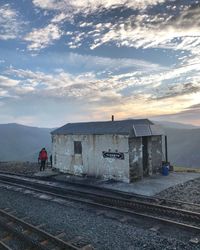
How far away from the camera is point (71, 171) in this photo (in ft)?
72.5

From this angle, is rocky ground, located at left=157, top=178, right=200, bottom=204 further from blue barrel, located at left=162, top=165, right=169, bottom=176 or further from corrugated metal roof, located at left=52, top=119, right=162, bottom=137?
corrugated metal roof, located at left=52, top=119, right=162, bottom=137

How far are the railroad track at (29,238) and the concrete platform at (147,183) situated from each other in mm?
7122

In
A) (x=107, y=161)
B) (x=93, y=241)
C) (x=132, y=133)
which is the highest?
(x=132, y=133)

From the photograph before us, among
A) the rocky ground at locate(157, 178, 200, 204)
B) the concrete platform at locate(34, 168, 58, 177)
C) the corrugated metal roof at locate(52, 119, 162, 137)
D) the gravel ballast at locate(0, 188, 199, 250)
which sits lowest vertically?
the gravel ballast at locate(0, 188, 199, 250)

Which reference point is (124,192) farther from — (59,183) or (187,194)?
(59,183)

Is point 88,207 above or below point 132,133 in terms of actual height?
below

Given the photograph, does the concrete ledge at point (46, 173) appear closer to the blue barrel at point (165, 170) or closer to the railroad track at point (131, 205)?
the railroad track at point (131, 205)

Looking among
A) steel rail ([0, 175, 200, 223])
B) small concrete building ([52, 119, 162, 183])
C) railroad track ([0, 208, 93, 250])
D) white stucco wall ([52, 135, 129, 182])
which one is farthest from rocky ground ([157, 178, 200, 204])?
railroad track ([0, 208, 93, 250])

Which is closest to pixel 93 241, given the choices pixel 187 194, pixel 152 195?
pixel 152 195

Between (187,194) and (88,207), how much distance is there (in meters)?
5.70

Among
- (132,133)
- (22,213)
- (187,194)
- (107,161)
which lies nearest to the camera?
(22,213)

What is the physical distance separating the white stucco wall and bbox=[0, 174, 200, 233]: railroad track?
3.02m

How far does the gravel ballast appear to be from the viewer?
8.66 metres

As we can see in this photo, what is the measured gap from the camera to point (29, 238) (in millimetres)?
8969
